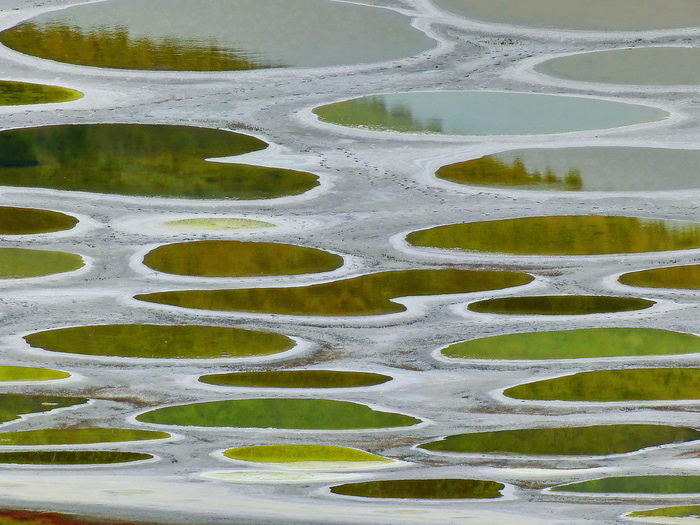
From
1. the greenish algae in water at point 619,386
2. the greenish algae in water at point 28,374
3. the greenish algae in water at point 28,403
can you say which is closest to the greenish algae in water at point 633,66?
the greenish algae in water at point 619,386

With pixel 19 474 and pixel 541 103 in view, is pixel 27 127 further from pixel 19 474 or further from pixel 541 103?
pixel 19 474

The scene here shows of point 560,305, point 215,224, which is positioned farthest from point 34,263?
point 560,305

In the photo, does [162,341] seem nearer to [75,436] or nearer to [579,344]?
[75,436]

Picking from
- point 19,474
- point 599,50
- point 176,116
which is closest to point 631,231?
point 599,50

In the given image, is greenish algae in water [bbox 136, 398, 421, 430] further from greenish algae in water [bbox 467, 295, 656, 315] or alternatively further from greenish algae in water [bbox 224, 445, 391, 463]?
greenish algae in water [bbox 467, 295, 656, 315]

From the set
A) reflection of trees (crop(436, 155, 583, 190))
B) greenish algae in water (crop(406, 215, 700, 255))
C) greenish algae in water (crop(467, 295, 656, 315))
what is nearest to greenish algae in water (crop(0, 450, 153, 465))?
greenish algae in water (crop(467, 295, 656, 315))

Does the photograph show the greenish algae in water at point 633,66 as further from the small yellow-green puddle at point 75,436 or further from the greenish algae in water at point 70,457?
the greenish algae in water at point 70,457
